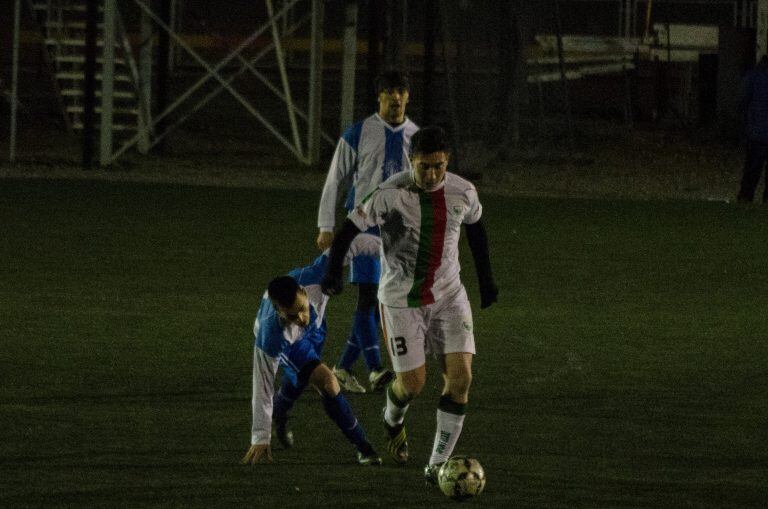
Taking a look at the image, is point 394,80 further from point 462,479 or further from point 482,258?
point 462,479

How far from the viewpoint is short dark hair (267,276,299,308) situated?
759cm

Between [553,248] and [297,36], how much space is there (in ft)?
110

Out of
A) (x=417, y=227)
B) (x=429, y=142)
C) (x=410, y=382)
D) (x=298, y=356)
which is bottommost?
(x=410, y=382)

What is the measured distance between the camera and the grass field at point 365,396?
769 centimetres

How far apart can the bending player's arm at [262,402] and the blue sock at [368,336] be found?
2090 millimetres

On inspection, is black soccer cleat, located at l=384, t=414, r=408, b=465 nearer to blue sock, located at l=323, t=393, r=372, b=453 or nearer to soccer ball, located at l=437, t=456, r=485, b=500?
blue sock, located at l=323, t=393, r=372, b=453

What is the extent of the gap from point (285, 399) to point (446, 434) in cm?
93

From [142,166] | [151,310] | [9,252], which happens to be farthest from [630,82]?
[151,310]

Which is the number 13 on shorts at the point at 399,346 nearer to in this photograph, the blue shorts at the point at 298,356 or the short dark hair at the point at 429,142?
the blue shorts at the point at 298,356

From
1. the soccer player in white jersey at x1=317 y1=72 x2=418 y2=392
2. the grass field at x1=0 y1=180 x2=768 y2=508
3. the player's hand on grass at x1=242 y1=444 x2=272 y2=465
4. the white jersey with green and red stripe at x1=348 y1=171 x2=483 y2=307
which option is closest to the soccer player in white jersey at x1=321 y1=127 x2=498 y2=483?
the white jersey with green and red stripe at x1=348 y1=171 x2=483 y2=307

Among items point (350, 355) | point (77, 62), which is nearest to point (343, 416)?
point (350, 355)

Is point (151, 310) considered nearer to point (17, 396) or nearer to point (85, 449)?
point (17, 396)

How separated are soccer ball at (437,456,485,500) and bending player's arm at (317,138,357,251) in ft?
10.1

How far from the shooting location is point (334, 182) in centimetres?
1030
